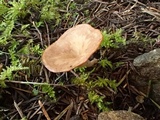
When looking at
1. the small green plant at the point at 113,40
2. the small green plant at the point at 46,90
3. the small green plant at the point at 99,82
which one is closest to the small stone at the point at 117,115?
the small green plant at the point at 99,82

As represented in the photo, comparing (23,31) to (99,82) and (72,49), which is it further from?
(99,82)

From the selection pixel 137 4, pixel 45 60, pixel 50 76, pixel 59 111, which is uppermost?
pixel 137 4

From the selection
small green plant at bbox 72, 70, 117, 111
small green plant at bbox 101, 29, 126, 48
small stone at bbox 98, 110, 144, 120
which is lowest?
small stone at bbox 98, 110, 144, 120

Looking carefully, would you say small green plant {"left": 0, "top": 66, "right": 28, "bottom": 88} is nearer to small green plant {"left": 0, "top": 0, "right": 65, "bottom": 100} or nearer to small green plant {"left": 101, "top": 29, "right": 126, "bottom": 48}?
small green plant {"left": 0, "top": 0, "right": 65, "bottom": 100}

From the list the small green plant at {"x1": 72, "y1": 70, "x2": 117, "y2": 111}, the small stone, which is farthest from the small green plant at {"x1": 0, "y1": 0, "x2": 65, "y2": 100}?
the small stone

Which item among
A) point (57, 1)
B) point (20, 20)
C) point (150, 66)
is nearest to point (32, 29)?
point (20, 20)

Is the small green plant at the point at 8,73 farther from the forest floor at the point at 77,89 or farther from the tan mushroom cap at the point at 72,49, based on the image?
the tan mushroom cap at the point at 72,49

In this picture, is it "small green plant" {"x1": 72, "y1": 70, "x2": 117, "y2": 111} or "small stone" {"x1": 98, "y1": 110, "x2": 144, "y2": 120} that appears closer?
"small stone" {"x1": 98, "y1": 110, "x2": 144, "y2": 120}

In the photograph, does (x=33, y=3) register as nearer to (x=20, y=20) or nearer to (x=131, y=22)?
(x=20, y=20)
